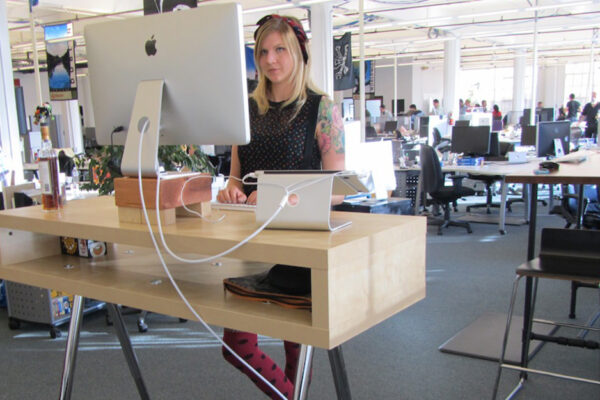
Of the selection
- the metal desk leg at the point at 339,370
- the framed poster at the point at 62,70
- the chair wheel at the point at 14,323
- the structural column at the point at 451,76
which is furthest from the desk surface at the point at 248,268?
the structural column at the point at 451,76

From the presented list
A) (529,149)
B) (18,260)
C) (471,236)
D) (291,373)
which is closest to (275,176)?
(291,373)

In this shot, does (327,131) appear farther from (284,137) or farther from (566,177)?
(566,177)

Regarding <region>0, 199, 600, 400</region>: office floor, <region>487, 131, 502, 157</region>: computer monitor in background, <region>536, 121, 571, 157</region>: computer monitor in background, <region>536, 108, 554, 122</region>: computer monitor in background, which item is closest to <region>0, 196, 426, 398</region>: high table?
<region>0, 199, 600, 400</region>: office floor

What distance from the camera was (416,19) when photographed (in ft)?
38.7

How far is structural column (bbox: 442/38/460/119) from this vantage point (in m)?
14.0

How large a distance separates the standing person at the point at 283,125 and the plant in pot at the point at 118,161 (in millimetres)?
1446

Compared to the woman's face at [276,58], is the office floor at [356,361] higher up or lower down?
lower down

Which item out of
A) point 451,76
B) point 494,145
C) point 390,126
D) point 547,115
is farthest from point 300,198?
point 451,76

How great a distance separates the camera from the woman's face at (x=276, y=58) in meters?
1.67

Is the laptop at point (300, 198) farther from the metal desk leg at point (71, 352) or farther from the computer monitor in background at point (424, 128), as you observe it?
the computer monitor in background at point (424, 128)

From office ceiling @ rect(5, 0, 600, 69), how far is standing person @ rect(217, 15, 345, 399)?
6.31m

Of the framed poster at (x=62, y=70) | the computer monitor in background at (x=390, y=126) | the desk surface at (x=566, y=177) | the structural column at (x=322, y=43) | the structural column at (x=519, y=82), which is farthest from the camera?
the structural column at (x=519, y=82)

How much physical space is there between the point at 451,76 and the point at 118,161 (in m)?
12.3

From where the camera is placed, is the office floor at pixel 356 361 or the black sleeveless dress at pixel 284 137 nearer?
the black sleeveless dress at pixel 284 137
